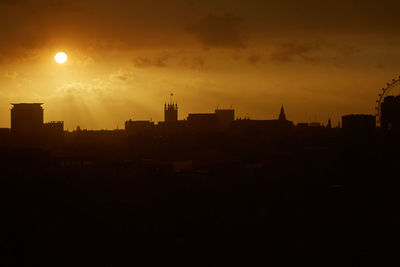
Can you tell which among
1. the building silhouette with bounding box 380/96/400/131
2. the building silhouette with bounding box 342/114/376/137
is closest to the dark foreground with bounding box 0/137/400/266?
the building silhouette with bounding box 380/96/400/131

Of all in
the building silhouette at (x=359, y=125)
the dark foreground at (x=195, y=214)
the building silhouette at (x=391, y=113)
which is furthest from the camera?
the building silhouette at (x=359, y=125)

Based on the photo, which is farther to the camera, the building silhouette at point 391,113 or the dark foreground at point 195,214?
the building silhouette at point 391,113

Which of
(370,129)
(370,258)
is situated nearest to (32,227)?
(370,258)

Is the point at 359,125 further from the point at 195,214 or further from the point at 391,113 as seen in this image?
the point at 195,214

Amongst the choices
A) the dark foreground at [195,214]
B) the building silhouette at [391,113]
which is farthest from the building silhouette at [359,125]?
the dark foreground at [195,214]

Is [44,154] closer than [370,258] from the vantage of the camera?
No

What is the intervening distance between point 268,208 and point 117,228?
839 inches

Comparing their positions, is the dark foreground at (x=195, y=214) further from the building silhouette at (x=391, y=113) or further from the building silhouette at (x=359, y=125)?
the building silhouette at (x=359, y=125)

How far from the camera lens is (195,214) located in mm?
78938

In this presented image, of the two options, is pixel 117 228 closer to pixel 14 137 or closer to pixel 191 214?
pixel 191 214

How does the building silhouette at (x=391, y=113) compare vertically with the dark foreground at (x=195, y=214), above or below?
above

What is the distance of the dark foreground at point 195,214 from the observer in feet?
210

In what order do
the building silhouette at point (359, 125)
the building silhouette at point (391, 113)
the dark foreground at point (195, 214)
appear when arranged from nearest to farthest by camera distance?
1. the dark foreground at point (195, 214)
2. the building silhouette at point (391, 113)
3. the building silhouette at point (359, 125)

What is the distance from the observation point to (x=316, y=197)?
91312 millimetres
